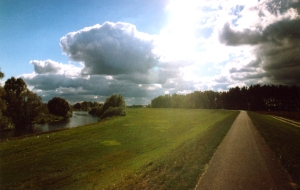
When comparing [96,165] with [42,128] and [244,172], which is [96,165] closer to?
[244,172]

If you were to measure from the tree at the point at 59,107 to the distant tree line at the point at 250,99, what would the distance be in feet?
322

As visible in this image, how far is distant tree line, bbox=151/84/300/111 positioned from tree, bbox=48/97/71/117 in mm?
98289

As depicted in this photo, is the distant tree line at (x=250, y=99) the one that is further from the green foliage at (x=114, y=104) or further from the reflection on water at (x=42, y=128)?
the reflection on water at (x=42, y=128)

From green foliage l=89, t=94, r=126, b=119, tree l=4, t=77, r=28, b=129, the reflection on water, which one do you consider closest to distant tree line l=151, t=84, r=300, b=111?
green foliage l=89, t=94, r=126, b=119

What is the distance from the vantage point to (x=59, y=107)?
3351 inches

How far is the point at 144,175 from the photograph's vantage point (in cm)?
997

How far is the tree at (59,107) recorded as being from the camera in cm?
8406

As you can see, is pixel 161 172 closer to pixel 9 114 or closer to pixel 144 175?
pixel 144 175

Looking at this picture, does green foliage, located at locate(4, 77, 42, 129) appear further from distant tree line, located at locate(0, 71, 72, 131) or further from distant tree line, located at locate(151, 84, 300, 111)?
distant tree line, located at locate(151, 84, 300, 111)

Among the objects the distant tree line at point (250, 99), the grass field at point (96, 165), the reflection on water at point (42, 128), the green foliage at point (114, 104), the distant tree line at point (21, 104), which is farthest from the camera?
the distant tree line at point (250, 99)

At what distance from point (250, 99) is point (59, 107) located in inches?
5091

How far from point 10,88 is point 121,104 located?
111 ft

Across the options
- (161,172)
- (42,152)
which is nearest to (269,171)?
(161,172)

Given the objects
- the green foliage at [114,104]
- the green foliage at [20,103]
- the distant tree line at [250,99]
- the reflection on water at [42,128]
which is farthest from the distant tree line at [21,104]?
the distant tree line at [250,99]
